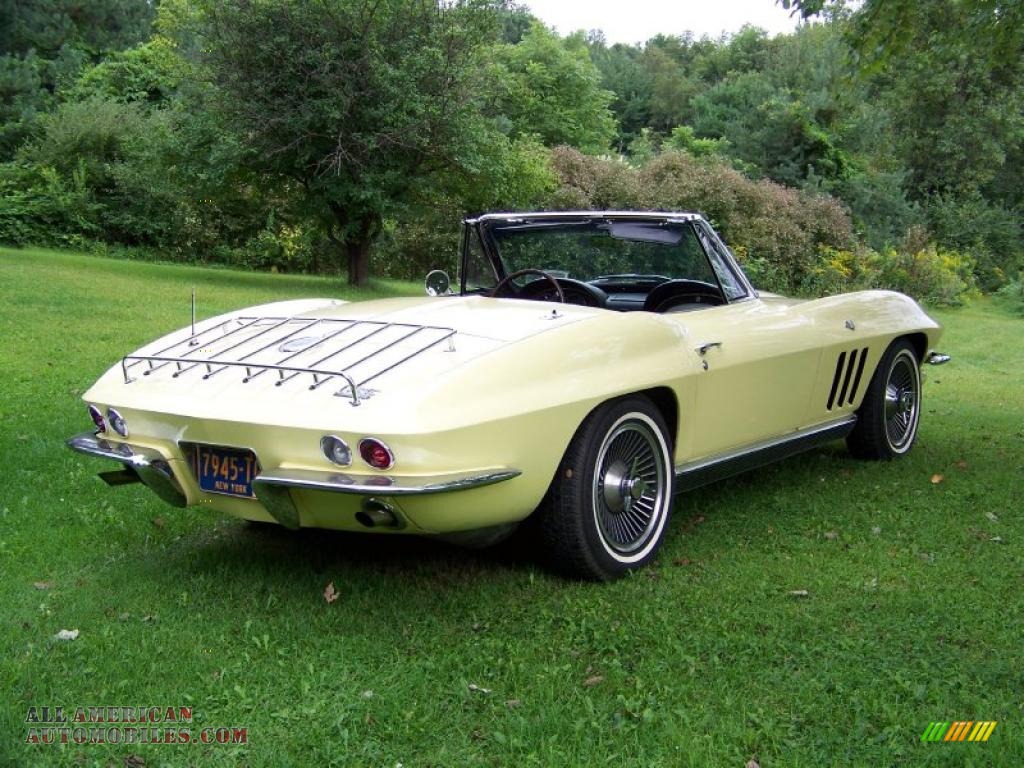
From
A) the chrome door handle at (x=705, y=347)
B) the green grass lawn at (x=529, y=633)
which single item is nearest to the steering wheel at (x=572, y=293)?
the chrome door handle at (x=705, y=347)

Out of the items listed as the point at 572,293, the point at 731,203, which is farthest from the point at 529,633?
the point at 731,203

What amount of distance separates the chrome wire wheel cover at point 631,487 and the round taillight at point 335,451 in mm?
974

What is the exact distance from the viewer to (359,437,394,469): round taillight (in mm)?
3039

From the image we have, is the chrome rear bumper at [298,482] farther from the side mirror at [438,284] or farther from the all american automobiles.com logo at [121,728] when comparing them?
the side mirror at [438,284]

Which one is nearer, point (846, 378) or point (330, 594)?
point (330, 594)

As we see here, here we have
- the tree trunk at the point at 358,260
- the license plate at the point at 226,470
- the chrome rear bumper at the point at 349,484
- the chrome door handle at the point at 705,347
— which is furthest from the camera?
the tree trunk at the point at 358,260

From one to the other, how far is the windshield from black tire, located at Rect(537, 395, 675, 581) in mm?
1213

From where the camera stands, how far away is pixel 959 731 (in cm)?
269

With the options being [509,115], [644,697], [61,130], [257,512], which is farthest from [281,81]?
[509,115]

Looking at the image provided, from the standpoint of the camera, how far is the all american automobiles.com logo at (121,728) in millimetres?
2646

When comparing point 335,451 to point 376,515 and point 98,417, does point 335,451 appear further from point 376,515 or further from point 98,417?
point 98,417

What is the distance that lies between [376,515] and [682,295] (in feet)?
7.48

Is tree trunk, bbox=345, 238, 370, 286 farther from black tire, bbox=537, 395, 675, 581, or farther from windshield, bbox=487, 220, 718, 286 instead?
black tire, bbox=537, 395, 675, 581

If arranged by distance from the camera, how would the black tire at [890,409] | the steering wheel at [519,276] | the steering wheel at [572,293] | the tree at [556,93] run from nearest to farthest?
the steering wheel at [519,276]
the steering wheel at [572,293]
the black tire at [890,409]
the tree at [556,93]
